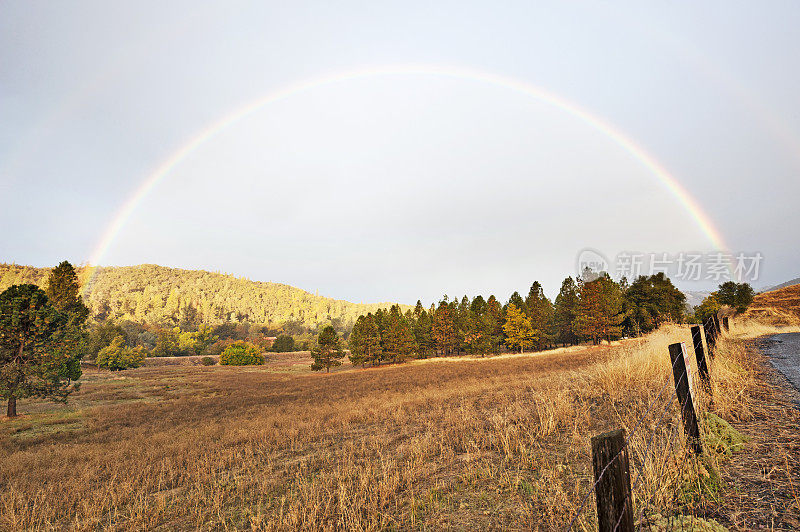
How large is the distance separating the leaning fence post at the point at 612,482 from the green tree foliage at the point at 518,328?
205 ft

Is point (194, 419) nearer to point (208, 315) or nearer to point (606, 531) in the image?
point (606, 531)

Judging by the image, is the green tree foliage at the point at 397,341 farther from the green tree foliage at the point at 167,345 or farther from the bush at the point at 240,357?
the green tree foliage at the point at 167,345

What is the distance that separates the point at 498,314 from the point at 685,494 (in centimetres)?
6584

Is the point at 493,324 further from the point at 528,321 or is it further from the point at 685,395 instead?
the point at 685,395

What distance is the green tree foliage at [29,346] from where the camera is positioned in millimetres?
20094

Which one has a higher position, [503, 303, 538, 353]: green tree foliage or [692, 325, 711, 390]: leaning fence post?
[692, 325, 711, 390]: leaning fence post

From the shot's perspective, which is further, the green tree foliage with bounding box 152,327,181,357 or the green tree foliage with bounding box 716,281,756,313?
the green tree foliage with bounding box 152,327,181,357

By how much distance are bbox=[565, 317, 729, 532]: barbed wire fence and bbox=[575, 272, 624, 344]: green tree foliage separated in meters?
49.8

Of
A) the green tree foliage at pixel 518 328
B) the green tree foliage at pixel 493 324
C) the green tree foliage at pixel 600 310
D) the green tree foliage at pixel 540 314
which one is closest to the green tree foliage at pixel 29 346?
the green tree foliage at pixel 493 324

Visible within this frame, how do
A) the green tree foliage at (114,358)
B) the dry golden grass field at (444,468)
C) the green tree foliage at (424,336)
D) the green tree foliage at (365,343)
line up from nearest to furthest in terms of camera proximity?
the dry golden grass field at (444,468)
the green tree foliage at (114,358)
the green tree foliage at (365,343)
the green tree foliage at (424,336)

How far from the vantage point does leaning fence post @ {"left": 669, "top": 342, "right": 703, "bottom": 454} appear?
4.55m

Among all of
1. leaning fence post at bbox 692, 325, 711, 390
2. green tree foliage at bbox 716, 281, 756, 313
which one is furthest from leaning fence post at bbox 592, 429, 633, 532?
green tree foliage at bbox 716, 281, 756, 313

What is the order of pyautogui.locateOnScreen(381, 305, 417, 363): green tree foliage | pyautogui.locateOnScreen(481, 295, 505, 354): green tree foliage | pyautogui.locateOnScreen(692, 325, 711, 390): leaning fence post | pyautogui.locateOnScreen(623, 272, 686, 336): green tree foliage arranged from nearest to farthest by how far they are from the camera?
pyautogui.locateOnScreen(692, 325, 711, 390): leaning fence post
pyautogui.locateOnScreen(623, 272, 686, 336): green tree foliage
pyautogui.locateOnScreen(481, 295, 505, 354): green tree foliage
pyautogui.locateOnScreen(381, 305, 417, 363): green tree foliage

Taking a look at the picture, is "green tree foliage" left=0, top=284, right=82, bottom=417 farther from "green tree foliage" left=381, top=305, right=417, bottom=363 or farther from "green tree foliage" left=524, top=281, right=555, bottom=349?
"green tree foliage" left=524, top=281, right=555, bottom=349
